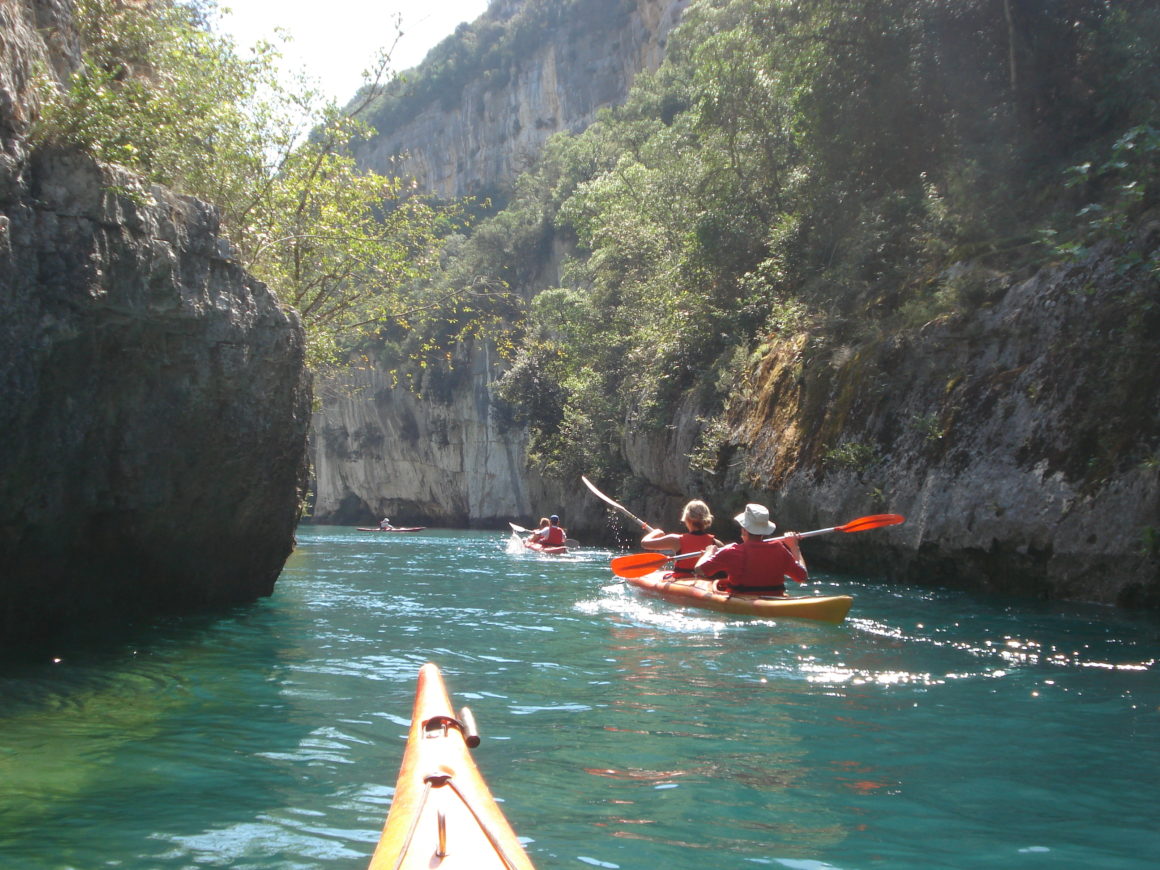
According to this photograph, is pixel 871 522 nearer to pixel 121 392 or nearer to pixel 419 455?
pixel 121 392

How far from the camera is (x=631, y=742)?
475 cm

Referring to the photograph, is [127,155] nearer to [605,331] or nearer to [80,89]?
[80,89]

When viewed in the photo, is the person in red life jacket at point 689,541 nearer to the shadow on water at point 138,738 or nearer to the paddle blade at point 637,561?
the paddle blade at point 637,561

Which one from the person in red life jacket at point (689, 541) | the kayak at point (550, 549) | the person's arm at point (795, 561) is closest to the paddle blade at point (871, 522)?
the person's arm at point (795, 561)

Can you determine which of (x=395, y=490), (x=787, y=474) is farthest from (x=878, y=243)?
(x=395, y=490)

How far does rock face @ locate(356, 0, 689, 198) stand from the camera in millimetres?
50875

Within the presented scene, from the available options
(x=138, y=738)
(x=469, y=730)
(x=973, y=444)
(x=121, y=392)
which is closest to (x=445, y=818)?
(x=469, y=730)

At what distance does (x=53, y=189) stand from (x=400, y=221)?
9.13 meters

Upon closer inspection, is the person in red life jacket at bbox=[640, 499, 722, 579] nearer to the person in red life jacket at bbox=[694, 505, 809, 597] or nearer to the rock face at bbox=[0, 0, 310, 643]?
the person in red life jacket at bbox=[694, 505, 809, 597]

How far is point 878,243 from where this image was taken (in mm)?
15703

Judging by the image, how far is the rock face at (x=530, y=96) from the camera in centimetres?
5088

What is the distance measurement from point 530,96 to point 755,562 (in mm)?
52593

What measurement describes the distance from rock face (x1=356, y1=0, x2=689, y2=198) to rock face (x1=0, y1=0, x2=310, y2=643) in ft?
134

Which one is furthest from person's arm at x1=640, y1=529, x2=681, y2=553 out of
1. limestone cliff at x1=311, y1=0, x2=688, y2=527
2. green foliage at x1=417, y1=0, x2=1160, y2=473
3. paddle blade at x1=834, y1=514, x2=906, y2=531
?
limestone cliff at x1=311, y1=0, x2=688, y2=527
